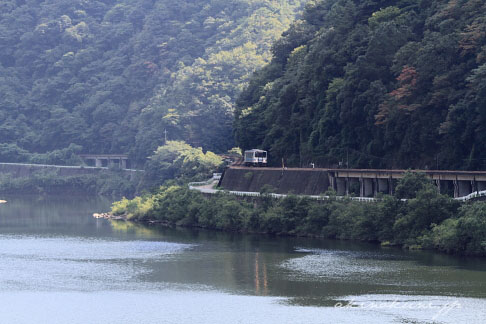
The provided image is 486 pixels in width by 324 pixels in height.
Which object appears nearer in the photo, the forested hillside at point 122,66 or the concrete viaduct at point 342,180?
the concrete viaduct at point 342,180

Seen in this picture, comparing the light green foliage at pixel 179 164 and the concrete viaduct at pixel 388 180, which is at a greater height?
the light green foliage at pixel 179 164

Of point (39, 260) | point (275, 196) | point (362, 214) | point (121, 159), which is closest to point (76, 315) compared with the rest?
point (39, 260)

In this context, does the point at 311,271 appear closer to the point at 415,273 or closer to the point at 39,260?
the point at 415,273

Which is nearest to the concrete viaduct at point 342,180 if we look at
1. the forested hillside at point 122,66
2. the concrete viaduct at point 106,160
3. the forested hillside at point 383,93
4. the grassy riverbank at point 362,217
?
the forested hillside at point 383,93

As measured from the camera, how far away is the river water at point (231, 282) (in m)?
46.6

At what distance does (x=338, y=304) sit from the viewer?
4806 cm

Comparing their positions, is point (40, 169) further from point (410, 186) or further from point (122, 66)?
point (410, 186)

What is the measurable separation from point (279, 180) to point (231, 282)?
28573 mm

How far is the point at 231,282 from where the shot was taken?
54469 mm

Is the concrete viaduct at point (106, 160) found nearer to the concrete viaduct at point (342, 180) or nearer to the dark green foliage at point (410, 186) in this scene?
the concrete viaduct at point (342, 180)

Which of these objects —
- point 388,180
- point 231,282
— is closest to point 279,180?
point 388,180

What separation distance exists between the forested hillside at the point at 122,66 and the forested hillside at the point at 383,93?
3777 cm

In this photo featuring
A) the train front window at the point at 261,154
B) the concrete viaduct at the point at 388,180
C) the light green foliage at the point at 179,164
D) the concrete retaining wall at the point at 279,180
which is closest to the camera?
the concrete viaduct at the point at 388,180

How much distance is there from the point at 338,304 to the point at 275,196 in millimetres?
28657
